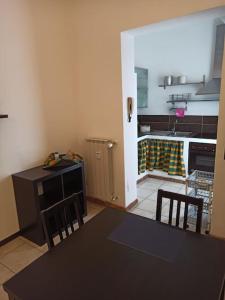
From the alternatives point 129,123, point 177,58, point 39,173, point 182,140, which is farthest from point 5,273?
point 177,58

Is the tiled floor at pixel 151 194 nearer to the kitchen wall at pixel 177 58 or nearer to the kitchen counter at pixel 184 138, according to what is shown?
the kitchen counter at pixel 184 138

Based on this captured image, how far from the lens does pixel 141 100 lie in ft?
Result: 14.6

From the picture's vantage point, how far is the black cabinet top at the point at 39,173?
2268 millimetres

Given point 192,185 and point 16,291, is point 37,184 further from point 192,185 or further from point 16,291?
point 192,185

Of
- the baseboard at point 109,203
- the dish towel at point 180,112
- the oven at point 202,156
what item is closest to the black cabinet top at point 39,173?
the baseboard at point 109,203

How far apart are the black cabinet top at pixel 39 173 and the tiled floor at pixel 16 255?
76 centimetres

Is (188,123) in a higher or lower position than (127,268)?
higher

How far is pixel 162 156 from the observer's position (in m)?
3.97

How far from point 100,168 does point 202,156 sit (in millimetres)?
1746

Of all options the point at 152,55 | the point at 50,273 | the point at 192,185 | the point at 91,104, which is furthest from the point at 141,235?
the point at 152,55

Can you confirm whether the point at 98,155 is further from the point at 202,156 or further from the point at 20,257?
the point at 202,156

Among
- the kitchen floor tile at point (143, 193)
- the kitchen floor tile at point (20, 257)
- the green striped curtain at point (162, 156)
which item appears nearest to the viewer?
the kitchen floor tile at point (20, 257)

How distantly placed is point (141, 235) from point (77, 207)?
484 millimetres

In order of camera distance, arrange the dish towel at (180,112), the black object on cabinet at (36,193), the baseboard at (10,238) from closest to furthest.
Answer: the black object on cabinet at (36,193), the baseboard at (10,238), the dish towel at (180,112)
